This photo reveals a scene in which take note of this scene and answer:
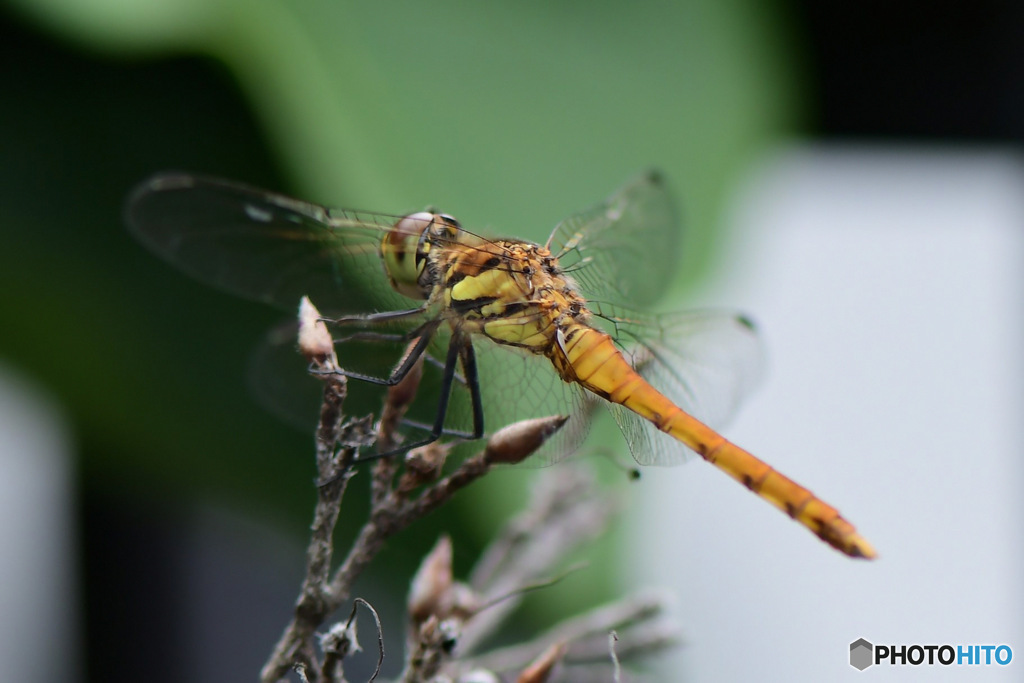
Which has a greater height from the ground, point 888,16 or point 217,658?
point 888,16

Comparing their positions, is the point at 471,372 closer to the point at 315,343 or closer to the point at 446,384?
the point at 446,384

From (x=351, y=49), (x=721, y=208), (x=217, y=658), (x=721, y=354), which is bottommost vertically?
(x=217, y=658)

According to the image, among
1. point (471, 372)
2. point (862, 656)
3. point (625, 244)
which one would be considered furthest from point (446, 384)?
point (862, 656)

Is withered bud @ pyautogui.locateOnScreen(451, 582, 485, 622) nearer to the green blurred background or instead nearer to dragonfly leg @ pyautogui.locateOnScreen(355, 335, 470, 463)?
dragonfly leg @ pyautogui.locateOnScreen(355, 335, 470, 463)

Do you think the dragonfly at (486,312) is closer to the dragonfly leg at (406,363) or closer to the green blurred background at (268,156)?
the dragonfly leg at (406,363)

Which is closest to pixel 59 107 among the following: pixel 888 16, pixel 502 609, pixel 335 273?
pixel 335 273

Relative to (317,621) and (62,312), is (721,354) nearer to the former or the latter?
(317,621)

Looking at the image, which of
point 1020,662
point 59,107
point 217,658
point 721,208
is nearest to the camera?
point 1020,662
